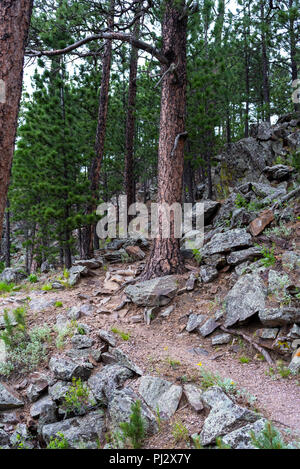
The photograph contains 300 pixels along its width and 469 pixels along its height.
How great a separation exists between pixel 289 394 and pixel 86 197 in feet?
24.3

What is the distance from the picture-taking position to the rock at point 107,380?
3.87 meters

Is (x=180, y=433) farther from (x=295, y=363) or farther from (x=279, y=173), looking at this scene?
(x=279, y=173)

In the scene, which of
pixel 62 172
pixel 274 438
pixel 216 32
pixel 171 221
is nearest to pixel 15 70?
pixel 171 221

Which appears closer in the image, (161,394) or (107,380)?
(161,394)

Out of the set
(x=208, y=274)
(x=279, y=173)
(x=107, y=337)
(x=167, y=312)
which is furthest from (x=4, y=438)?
(x=279, y=173)

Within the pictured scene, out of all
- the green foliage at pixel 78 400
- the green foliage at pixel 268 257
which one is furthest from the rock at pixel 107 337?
the green foliage at pixel 268 257

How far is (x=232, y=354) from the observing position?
434 cm

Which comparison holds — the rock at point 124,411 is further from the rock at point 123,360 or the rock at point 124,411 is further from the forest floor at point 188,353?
the rock at point 123,360

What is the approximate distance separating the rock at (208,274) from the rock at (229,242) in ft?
1.35

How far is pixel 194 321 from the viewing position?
5.20 metres

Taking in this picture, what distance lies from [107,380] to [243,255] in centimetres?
338

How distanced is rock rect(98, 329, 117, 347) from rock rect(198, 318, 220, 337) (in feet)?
4.75

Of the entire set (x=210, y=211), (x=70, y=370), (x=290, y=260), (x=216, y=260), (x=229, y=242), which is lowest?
(x=70, y=370)
